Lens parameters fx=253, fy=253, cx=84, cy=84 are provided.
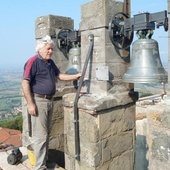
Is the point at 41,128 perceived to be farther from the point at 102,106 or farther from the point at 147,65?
the point at 147,65

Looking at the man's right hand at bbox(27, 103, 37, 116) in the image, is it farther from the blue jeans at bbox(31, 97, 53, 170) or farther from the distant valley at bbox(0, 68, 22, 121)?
the distant valley at bbox(0, 68, 22, 121)

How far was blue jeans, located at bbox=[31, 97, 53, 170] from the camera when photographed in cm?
328

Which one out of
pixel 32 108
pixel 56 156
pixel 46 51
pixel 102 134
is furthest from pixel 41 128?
pixel 56 156

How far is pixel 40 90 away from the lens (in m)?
3.27

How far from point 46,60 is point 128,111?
126 centimetres

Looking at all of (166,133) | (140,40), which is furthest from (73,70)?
(166,133)

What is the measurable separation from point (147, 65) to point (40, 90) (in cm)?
139

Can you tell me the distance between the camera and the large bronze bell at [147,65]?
8.77 ft

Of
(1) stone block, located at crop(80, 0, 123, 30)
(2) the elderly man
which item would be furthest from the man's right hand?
(1) stone block, located at crop(80, 0, 123, 30)

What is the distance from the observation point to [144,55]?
2752 millimetres

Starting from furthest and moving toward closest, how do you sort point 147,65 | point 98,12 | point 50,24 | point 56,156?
point 56,156 < point 50,24 < point 98,12 < point 147,65

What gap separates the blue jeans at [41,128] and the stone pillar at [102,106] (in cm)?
27

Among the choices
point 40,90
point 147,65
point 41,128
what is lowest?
point 41,128

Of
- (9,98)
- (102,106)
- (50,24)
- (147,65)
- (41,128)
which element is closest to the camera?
(147,65)
